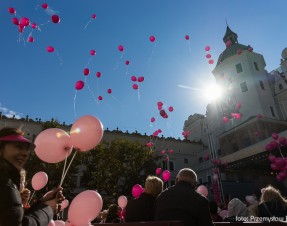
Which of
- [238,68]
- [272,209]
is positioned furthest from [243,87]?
[272,209]

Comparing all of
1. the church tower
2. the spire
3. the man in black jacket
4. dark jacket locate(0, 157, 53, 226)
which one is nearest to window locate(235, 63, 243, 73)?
the church tower

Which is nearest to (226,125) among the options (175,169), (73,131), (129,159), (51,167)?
(175,169)

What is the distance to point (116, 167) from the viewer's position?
24672 mm

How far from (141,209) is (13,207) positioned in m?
2.63

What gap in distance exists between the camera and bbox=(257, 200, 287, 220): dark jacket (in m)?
4.09

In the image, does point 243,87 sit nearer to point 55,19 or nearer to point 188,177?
point 55,19

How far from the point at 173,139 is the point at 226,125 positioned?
8.38m

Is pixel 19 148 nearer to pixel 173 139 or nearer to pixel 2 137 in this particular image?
pixel 2 137

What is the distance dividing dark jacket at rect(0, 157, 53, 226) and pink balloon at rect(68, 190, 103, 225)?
86cm

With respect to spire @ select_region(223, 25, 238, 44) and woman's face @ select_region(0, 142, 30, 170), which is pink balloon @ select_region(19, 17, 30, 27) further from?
spire @ select_region(223, 25, 238, 44)

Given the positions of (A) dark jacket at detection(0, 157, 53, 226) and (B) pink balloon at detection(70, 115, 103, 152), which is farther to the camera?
(B) pink balloon at detection(70, 115, 103, 152)

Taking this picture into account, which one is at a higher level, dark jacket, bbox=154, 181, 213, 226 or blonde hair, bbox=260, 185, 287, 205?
blonde hair, bbox=260, 185, 287, 205

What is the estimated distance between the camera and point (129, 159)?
86.0 feet

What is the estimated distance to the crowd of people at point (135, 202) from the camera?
162cm
